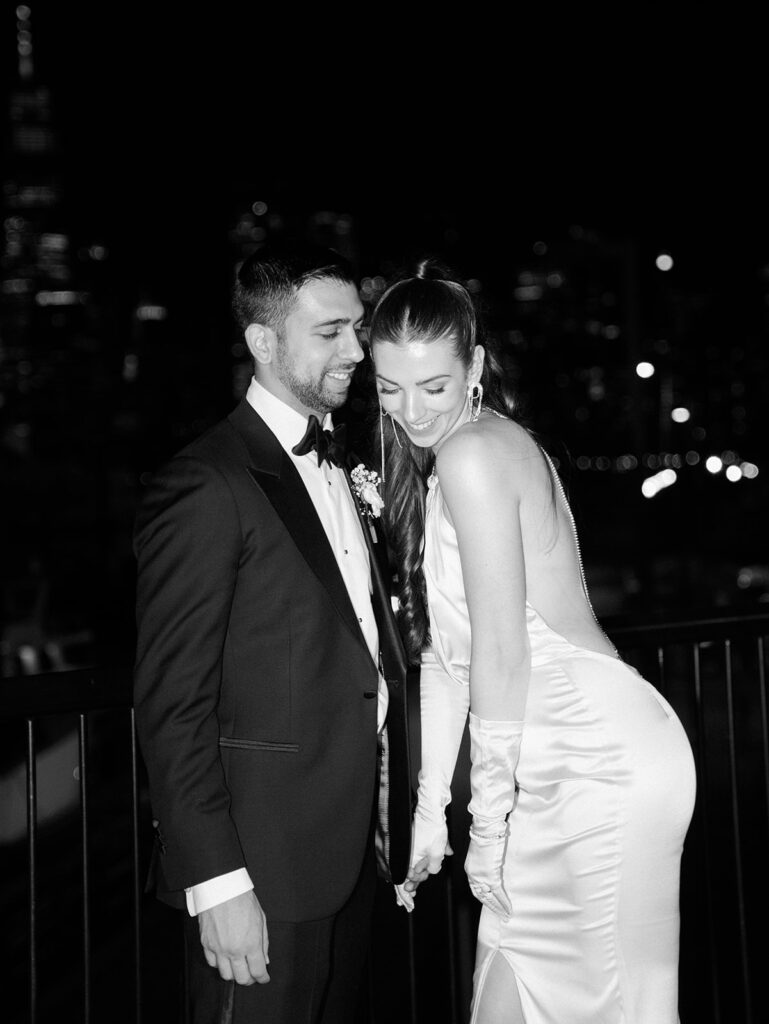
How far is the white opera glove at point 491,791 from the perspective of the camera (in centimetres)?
191

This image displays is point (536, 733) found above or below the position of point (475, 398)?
below

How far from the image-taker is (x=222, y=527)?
5.82 feet

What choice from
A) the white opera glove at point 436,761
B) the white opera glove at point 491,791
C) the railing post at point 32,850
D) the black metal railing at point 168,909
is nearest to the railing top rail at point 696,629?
the black metal railing at point 168,909

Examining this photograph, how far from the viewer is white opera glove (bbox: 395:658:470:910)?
2.20m

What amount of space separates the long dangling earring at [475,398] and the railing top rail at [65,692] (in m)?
1.06

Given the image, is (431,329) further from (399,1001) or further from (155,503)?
(399,1001)

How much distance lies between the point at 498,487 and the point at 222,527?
556 mm

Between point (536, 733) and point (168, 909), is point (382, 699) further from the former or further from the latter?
point (168, 909)

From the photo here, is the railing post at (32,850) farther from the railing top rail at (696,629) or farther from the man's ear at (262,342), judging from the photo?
the railing top rail at (696,629)

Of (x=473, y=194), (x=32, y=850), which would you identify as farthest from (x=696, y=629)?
(x=473, y=194)

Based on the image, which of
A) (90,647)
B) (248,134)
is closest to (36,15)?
(248,134)

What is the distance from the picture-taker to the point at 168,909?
4914 millimetres

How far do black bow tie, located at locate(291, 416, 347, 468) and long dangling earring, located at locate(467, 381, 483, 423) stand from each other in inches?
11.7

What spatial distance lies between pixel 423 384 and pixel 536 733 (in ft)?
2.54
